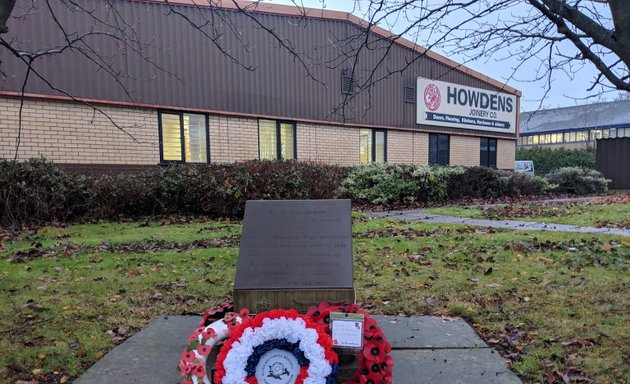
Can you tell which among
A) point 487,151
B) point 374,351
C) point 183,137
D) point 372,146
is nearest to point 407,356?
point 374,351

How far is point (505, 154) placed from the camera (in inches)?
949

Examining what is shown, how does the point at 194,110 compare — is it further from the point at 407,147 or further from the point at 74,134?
the point at 407,147

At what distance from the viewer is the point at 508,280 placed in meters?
4.89

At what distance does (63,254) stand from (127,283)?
6.62 feet

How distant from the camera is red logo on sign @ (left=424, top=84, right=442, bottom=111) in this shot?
784 inches

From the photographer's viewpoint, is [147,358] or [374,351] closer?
[374,351]

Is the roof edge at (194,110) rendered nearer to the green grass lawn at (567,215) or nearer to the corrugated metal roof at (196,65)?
the corrugated metal roof at (196,65)

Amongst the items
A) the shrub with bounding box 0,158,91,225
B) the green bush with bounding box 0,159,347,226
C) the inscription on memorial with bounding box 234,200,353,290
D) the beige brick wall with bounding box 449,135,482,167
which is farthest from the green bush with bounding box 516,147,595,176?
the inscription on memorial with bounding box 234,200,353,290

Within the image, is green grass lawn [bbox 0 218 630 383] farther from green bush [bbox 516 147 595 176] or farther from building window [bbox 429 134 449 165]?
green bush [bbox 516 147 595 176]

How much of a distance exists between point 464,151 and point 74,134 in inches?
700

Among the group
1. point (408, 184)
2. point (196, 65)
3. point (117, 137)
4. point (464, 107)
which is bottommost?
point (408, 184)

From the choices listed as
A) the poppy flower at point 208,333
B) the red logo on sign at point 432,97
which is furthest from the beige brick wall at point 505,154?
the poppy flower at point 208,333

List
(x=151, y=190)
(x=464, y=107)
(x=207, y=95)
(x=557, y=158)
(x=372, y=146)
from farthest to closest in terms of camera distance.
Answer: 1. (x=557, y=158)
2. (x=464, y=107)
3. (x=372, y=146)
4. (x=207, y=95)
5. (x=151, y=190)

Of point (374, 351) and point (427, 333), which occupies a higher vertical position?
point (374, 351)
